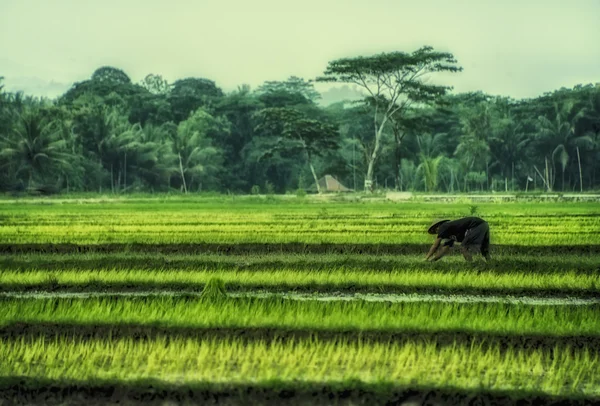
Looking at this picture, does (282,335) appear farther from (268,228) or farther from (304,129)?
(304,129)

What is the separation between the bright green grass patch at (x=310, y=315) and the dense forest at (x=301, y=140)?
Answer: 39.6 metres

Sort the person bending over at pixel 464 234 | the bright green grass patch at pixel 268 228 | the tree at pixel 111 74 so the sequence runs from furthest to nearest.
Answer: the tree at pixel 111 74, the bright green grass patch at pixel 268 228, the person bending over at pixel 464 234

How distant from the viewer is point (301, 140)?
5134 centimetres

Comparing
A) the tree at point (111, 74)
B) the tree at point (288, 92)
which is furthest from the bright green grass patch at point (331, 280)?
the tree at point (111, 74)

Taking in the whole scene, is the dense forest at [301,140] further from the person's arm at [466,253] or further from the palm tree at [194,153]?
the person's arm at [466,253]

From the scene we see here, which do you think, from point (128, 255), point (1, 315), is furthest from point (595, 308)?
point (128, 255)

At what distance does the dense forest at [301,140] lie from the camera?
50.0 m

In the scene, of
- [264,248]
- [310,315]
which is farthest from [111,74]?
[310,315]

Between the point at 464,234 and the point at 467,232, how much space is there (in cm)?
5

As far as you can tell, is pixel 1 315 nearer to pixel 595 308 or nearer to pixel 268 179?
pixel 595 308

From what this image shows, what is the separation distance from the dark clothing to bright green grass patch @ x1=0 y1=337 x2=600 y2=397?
15.1 ft

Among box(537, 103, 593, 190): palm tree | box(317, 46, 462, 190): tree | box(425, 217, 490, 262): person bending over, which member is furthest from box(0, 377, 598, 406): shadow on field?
box(537, 103, 593, 190): palm tree

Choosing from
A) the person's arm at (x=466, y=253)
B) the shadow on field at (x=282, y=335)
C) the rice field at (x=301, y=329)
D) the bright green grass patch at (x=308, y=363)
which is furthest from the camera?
the person's arm at (x=466, y=253)

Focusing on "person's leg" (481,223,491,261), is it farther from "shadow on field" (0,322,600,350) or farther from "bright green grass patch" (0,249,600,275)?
"shadow on field" (0,322,600,350)
